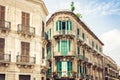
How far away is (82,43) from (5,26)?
24.3 meters

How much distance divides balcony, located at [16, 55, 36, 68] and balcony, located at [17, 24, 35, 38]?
262 centimetres

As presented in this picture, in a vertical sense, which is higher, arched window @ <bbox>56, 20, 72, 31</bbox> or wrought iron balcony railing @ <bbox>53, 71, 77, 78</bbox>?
arched window @ <bbox>56, 20, 72, 31</bbox>

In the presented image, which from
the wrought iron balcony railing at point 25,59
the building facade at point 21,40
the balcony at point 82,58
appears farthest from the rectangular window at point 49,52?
the wrought iron balcony railing at point 25,59

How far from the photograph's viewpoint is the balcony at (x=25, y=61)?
30566 mm

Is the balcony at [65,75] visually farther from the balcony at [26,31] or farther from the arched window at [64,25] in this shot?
the balcony at [26,31]

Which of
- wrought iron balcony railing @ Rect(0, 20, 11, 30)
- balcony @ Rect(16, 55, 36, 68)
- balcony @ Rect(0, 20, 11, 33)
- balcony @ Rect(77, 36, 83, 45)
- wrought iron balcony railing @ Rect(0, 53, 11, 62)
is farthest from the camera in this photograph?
balcony @ Rect(77, 36, 83, 45)

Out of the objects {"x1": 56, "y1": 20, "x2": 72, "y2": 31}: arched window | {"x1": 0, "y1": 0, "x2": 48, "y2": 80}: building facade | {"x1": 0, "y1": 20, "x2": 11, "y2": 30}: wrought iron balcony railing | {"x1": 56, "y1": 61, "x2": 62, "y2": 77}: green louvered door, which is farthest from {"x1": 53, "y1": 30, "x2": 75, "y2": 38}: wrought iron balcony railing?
{"x1": 0, "y1": 20, "x2": 11, "y2": 30}: wrought iron balcony railing

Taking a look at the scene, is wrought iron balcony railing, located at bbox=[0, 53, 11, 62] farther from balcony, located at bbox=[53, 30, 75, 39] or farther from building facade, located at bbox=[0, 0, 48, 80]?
balcony, located at bbox=[53, 30, 75, 39]

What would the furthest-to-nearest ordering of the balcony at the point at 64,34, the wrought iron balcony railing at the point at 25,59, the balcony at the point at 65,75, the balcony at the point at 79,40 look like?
the balcony at the point at 79,40, the balcony at the point at 64,34, the balcony at the point at 65,75, the wrought iron balcony railing at the point at 25,59

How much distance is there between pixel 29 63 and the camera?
31.4 meters

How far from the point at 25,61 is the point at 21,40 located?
2.47 m

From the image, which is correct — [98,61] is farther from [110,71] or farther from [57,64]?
[57,64]

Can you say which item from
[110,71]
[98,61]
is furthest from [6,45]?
[110,71]

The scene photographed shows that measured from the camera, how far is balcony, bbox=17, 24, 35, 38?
31281 millimetres
